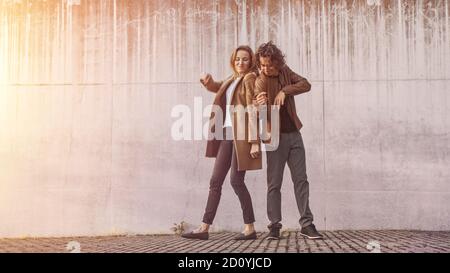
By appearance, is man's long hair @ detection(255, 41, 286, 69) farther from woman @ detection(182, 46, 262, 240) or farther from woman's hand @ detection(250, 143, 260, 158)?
woman's hand @ detection(250, 143, 260, 158)

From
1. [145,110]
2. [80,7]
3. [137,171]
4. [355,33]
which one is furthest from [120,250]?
[355,33]

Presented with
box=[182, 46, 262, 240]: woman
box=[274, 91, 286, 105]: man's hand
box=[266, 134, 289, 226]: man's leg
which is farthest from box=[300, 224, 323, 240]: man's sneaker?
box=[274, 91, 286, 105]: man's hand

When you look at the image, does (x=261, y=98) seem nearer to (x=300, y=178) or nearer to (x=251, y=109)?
(x=251, y=109)

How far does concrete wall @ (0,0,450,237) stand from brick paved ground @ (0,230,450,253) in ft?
1.11

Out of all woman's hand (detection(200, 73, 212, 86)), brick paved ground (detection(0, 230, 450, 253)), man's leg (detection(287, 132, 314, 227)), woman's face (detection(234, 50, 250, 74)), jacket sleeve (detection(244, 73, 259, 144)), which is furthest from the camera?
woman's hand (detection(200, 73, 212, 86))

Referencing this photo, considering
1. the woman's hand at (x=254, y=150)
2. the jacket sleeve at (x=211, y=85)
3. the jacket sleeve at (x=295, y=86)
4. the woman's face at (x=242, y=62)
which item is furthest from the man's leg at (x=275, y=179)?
the jacket sleeve at (x=211, y=85)

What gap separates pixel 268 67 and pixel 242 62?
35 centimetres

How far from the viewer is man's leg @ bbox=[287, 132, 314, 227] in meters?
5.93

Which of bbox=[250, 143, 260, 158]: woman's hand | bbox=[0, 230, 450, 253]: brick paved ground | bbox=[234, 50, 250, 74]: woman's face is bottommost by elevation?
bbox=[0, 230, 450, 253]: brick paved ground

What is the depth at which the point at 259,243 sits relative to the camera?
19.0 feet

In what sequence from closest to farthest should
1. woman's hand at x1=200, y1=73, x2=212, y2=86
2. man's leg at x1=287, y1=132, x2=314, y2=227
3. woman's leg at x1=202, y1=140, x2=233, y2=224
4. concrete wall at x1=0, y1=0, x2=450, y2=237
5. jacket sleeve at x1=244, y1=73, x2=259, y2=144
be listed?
man's leg at x1=287, y1=132, x2=314, y2=227
jacket sleeve at x1=244, y1=73, x2=259, y2=144
woman's leg at x1=202, y1=140, x2=233, y2=224
woman's hand at x1=200, y1=73, x2=212, y2=86
concrete wall at x1=0, y1=0, x2=450, y2=237

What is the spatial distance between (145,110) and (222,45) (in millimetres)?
1226

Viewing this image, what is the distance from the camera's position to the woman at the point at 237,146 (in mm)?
6062

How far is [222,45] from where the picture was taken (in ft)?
23.3
